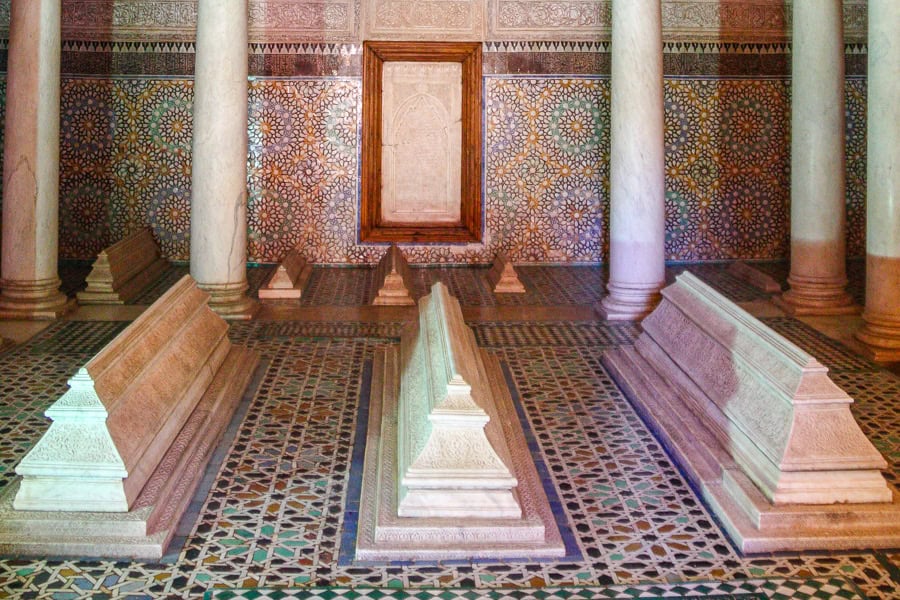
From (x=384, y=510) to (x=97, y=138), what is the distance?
6.28 m

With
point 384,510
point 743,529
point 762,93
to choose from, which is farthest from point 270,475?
point 762,93

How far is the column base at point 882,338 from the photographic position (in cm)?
554

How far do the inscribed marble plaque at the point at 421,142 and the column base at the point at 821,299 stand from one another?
10.6 feet

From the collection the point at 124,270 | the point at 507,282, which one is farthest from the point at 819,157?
the point at 124,270

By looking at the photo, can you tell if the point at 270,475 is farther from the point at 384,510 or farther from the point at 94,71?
the point at 94,71

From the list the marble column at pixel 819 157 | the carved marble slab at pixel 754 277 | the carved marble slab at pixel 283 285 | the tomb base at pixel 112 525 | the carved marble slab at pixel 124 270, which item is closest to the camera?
the tomb base at pixel 112 525

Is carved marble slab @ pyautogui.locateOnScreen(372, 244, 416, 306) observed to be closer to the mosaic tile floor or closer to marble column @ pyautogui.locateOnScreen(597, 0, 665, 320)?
the mosaic tile floor

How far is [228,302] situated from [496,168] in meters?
3.08

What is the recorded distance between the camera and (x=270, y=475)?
393cm

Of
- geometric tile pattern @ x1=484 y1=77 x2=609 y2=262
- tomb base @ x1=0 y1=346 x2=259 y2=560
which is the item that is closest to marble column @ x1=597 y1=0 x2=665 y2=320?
geometric tile pattern @ x1=484 y1=77 x2=609 y2=262

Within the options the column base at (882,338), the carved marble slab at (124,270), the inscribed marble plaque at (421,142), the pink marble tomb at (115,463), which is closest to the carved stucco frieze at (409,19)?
the inscribed marble plaque at (421,142)

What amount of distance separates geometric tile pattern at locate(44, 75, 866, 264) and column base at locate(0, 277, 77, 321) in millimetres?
2394

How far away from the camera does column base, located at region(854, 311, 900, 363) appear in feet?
18.2

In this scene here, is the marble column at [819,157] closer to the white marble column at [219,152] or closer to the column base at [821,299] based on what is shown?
the column base at [821,299]
